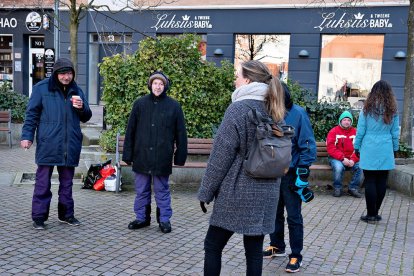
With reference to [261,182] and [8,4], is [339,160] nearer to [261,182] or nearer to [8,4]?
[261,182]

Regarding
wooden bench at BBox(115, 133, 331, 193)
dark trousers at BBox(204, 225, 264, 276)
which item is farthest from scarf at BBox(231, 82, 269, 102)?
wooden bench at BBox(115, 133, 331, 193)

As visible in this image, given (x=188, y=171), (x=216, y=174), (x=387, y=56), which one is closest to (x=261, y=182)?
(x=216, y=174)

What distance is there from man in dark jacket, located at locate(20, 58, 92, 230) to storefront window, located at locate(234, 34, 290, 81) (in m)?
12.3

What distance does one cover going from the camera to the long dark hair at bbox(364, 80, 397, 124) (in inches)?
239

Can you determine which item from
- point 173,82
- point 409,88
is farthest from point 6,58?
point 409,88

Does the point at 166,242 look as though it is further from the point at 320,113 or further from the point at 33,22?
the point at 33,22

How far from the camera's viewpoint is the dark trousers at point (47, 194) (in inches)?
221

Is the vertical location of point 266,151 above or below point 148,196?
above

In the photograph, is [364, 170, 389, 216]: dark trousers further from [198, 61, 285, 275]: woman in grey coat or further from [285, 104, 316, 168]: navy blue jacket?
[198, 61, 285, 275]: woman in grey coat

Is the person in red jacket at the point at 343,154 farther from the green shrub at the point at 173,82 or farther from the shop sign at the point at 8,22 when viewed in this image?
the shop sign at the point at 8,22

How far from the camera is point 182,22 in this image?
1867 cm

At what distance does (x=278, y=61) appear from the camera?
17.7 meters

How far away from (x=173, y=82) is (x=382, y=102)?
3621mm

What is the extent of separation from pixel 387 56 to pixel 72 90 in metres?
12.6
